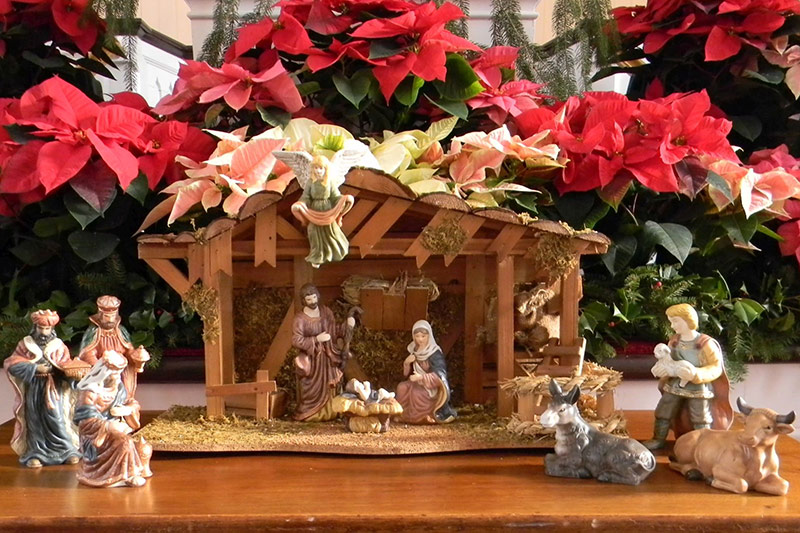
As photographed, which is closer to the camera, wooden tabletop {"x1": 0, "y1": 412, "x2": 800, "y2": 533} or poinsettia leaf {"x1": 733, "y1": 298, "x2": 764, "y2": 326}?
wooden tabletop {"x1": 0, "y1": 412, "x2": 800, "y2": 533}

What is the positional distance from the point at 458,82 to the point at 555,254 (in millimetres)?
340

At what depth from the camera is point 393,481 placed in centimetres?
95

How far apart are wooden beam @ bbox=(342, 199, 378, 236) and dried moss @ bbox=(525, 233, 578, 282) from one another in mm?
230

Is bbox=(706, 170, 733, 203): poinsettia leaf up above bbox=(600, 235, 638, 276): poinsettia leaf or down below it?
above

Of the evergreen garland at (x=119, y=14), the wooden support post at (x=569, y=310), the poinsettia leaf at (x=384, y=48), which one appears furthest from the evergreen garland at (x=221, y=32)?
the wooden support post at (x=569, y=310)

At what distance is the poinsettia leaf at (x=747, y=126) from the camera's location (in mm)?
1354

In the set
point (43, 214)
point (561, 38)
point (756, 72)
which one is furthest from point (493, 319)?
point (43, 214)

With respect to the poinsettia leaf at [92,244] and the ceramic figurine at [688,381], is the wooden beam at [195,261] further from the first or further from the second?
the ceramic figurine at [688,381]

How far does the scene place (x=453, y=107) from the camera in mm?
1272

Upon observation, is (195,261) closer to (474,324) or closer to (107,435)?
(107,435)

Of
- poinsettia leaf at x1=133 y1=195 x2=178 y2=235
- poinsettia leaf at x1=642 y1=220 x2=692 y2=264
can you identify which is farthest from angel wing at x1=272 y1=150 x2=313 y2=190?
poinsettia leaf at x1=642 y1=220 x2=692 y2=264

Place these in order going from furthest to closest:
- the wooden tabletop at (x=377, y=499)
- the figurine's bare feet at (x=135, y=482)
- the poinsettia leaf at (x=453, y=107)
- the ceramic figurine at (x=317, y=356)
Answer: the poinsettia leaf at (x=453, y=107)
the ceramic figurine at (x=317, y=356)
the figurine's bare feet at (x=135, y=482)
the wooden tabletop at (x=377, y=499)

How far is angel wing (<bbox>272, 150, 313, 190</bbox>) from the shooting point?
1039mm

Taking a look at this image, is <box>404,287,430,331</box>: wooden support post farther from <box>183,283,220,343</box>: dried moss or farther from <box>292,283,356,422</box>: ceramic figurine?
<box>183,283,220,343</box>: dried moss
